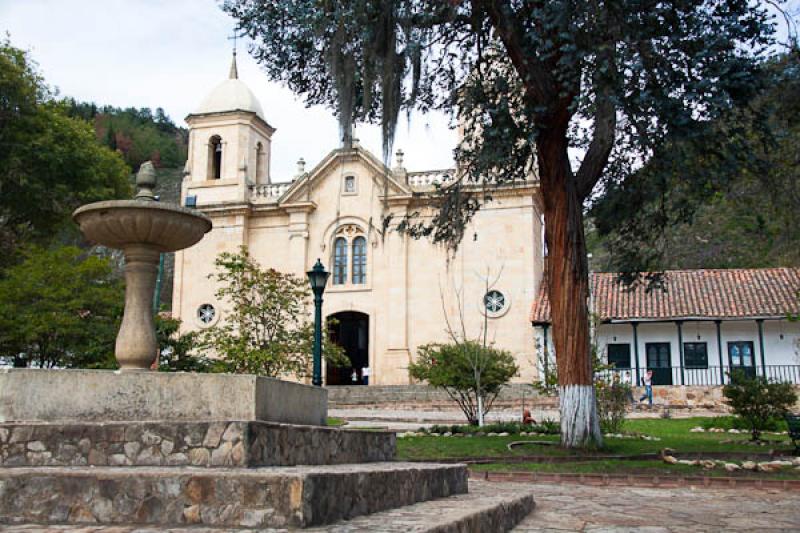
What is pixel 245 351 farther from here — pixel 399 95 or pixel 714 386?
pixel 714 386

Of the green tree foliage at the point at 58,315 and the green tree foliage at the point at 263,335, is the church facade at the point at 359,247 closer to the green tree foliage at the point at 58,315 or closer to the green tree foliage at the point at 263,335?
the green tree foliage at the point at 263,335

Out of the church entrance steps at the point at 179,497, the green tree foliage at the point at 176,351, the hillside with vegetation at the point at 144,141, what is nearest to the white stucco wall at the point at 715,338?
the green tree foliage at the point at 176,351

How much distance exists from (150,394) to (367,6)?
20.4 ft

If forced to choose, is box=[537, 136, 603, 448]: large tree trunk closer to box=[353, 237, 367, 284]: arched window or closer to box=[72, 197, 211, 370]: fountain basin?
box=[72, 197, 211, 370]: fountain basin

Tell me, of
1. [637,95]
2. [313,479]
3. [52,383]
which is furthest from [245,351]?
[313,479]

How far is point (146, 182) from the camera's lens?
679 centimetres

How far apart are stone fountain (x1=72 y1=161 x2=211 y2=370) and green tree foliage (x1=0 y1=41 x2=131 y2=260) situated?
57.1 feet

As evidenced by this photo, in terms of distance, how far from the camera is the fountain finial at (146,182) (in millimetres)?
6652

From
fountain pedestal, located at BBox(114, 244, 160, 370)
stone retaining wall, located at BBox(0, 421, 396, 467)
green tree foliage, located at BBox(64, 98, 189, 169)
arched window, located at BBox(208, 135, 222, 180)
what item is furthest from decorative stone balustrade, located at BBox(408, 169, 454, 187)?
green tree foliage, located at BBox(64, 98, 189, 169)

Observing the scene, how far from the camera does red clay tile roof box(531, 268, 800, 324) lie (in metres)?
25.9

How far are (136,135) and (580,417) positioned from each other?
80.3 meters

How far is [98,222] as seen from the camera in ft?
20.5

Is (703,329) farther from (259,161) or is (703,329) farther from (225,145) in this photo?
(225,145)

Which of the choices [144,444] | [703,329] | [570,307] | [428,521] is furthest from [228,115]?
[428,521]
